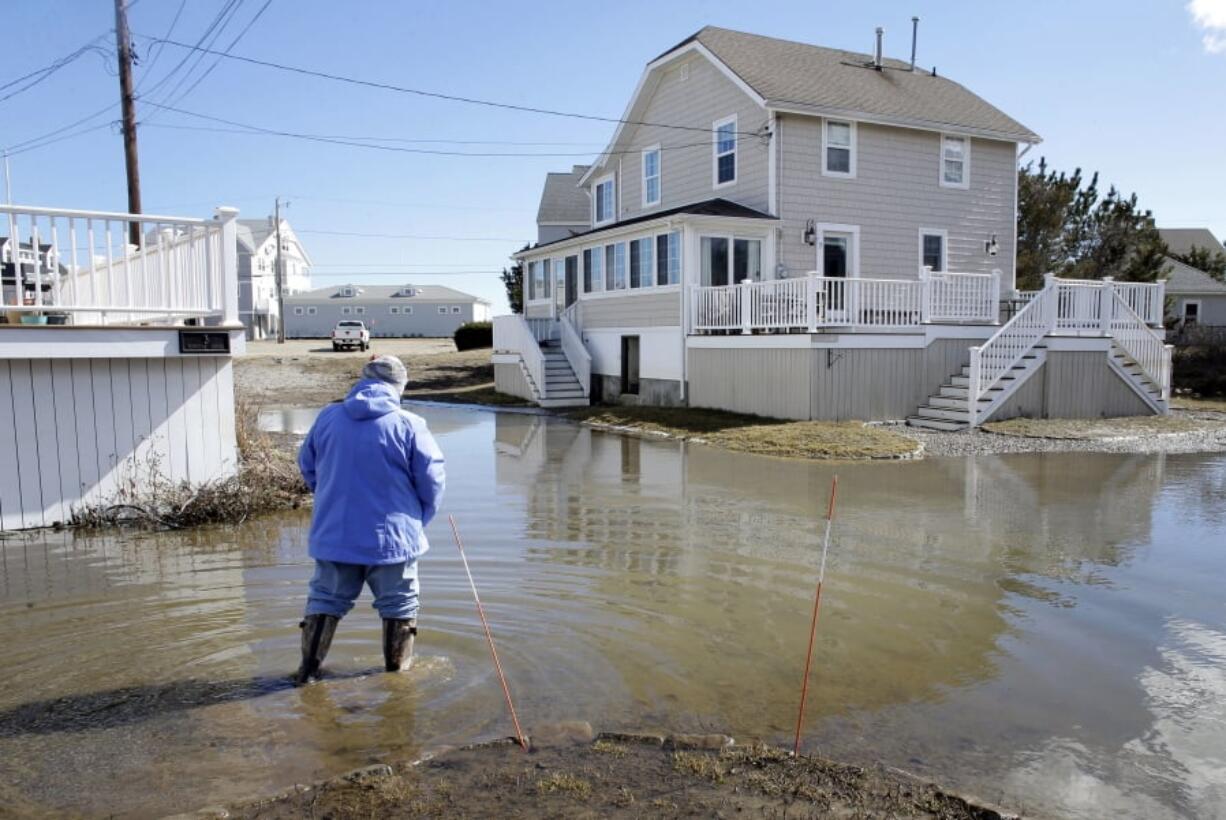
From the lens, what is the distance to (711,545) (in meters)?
8.16

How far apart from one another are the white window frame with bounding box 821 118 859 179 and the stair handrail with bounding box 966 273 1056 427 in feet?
18.3

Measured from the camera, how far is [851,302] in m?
16.9

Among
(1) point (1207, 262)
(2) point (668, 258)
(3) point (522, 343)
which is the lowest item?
(3) point (522, 343)

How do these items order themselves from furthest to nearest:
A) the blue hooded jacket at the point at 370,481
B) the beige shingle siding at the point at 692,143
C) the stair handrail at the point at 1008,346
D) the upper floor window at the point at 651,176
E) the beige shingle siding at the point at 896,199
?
the upper floor window at the point at 651,176 < the beige shingle siding at the point at 692,143 < the beige shingle siding at the point at 896,199 < the stair handrail at the point at 1008,346 < the blue hooded jacket at the point at 370,481

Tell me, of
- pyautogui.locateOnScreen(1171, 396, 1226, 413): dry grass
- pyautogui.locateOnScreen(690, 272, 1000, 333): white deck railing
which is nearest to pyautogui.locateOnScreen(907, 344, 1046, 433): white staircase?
pyautogui.locateOnScreen(690, 272, 1000, 333): white deck railing

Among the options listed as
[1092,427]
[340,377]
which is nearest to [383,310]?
[340,377]

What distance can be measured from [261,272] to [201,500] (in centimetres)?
6358

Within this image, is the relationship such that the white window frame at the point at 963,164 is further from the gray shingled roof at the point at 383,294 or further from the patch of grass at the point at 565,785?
the gray shingled roof at the point at 383,294

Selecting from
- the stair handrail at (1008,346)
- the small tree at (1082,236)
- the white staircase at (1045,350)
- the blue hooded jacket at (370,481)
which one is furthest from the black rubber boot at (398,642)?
the small tree at (1082,236)

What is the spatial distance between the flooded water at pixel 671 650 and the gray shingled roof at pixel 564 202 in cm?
3601

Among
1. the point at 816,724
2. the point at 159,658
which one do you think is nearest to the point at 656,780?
the point at 816,724

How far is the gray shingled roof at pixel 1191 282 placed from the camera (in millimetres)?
44062

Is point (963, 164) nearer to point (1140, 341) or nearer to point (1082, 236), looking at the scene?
point (1140, 341)

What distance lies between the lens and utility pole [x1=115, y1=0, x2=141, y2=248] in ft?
58.2
